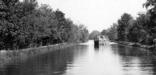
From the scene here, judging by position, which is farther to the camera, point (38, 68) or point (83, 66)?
point (83, 66)

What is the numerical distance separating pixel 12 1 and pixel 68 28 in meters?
80.6

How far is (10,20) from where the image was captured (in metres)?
39.1

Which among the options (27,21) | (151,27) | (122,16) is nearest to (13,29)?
(27,21)

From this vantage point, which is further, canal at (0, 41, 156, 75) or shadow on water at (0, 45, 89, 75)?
canal at (0, 41, 156, 75)

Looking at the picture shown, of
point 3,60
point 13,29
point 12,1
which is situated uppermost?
point 12,1

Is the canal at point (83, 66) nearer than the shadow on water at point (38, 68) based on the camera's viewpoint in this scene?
No

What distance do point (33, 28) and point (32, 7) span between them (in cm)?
362

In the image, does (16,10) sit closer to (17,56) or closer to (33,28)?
(17,56)

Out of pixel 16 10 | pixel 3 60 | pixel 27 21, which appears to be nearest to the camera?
pixel 3 60

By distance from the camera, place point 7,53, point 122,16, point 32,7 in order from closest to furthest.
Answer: point 7,53 → point 32,7 → point 122,16

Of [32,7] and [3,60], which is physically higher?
[32,7]

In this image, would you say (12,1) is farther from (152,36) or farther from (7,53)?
(152,36)

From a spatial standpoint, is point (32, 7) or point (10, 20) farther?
point (32, 7)

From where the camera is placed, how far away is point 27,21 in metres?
52.8
